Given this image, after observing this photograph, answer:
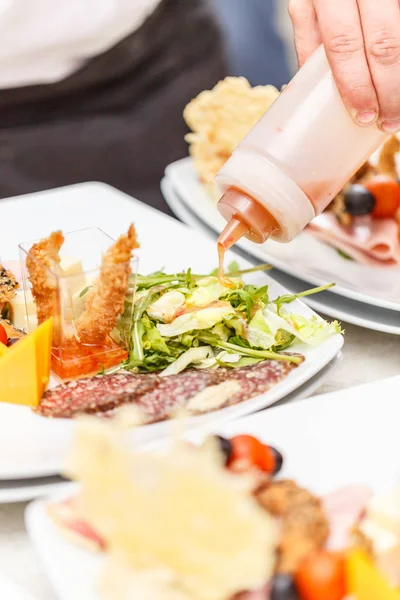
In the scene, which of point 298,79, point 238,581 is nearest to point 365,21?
point 298,79

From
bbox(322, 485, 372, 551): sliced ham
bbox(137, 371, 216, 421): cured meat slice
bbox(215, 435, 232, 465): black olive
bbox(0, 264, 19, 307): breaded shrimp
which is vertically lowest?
bbox(137, 371, 216, 421): cured meat slice

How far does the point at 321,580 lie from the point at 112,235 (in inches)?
54.5

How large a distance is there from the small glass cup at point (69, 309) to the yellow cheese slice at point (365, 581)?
76 centimetres

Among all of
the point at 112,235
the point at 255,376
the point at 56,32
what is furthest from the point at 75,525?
the point at 56,32

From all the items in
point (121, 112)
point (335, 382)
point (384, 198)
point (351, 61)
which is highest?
point (351, 61)

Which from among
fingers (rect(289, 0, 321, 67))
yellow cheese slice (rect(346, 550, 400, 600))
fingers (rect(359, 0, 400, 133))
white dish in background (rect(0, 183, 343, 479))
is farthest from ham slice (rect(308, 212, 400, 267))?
yellow cheese slice (rect(346, 550, 400, 600))

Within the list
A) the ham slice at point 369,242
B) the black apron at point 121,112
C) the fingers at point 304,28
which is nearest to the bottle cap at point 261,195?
the fingers at point 304,28

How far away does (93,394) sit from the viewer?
1.41 meters

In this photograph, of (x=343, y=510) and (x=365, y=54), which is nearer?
(x=343, y=510)

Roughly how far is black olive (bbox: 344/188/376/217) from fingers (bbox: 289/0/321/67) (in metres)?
0.47

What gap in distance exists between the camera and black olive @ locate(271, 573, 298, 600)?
880mm

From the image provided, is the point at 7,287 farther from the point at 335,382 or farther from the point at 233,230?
the point at 335,382

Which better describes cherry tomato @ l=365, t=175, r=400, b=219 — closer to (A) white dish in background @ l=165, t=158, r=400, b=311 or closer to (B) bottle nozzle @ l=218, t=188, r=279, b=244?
(A) white dish in background @ l=165, t=158, r=400, b=311

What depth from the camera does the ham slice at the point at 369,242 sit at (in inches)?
78.2
